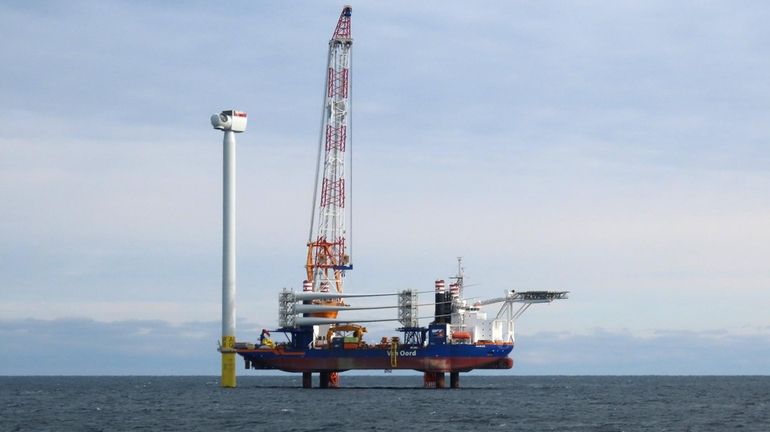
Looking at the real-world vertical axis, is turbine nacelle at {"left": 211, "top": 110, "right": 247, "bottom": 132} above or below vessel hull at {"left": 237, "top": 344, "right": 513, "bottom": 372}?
above

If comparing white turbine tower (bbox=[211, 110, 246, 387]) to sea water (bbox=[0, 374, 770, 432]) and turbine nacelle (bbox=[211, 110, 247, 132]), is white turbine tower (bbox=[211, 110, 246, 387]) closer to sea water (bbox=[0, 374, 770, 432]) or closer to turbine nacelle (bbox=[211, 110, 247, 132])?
turbine nacelle (bbox=[211, 110, 247, 132])

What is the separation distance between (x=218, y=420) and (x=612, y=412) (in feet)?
123

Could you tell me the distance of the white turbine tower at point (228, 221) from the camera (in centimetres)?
13512

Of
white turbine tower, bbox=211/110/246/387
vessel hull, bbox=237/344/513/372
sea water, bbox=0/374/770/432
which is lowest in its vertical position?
sea water, bbox=0/374/770/432

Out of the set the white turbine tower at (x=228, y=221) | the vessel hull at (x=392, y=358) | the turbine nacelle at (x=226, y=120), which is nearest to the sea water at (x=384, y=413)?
the vessel hull at (x=392, y=358)

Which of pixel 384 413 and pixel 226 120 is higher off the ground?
pixel 226 120

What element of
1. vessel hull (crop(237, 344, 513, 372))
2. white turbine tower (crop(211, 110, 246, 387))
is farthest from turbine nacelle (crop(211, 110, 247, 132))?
vessel hull (crop(237, 344, 513, 372))

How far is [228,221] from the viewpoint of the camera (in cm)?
13512

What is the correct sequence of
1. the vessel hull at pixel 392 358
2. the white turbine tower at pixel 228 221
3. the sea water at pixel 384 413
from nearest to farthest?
the sea water at pixel 384 413 < the white turbine tower at pixel 228 221 < the vessel hull at pixel 392 358

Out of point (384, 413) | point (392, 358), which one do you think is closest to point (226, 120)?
point (392, 358)

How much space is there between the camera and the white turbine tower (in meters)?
135

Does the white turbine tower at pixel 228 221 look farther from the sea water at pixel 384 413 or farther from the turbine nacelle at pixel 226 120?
the sea water at pixel 384 413

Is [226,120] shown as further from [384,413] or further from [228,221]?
[384,413]

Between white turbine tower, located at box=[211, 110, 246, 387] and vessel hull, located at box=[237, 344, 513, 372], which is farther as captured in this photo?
vessel hull, located at box=[237, 344, 513, 372]
